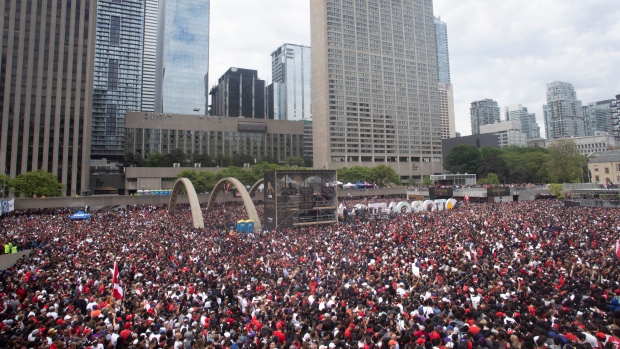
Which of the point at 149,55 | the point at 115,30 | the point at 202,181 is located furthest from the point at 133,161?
the point at 149,55

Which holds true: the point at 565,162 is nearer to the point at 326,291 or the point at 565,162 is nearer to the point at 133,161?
the point at 326,291

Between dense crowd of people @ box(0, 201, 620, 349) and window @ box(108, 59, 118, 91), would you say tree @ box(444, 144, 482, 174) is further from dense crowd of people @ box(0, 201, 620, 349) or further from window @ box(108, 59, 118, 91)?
window @ box(108, 59, 118, 91)

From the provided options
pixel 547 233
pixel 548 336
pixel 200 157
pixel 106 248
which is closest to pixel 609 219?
pixel 547 233

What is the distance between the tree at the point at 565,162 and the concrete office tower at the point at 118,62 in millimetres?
147876

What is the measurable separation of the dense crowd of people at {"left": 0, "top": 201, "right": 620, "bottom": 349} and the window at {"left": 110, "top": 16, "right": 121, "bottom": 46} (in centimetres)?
15593

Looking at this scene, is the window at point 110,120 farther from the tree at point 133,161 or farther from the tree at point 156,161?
the tree at point 156,161

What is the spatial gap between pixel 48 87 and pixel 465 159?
113 m

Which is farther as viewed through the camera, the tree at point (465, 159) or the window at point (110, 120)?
the window at point (110, 120)

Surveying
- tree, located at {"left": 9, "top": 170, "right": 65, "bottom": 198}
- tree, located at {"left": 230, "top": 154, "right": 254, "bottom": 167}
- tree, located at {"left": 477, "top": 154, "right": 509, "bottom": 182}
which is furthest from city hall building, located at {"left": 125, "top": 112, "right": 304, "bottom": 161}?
tree, located at {"left": 477, "top": 154, "right": 509, "bottom": 182}

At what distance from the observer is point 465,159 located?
11250 cm

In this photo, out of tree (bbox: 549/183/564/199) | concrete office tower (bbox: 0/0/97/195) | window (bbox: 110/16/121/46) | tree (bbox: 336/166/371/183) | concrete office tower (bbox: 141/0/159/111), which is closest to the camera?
tree (bbox: 549/183/564/199)

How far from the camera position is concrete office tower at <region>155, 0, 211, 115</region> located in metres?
149

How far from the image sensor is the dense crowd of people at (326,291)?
871 centimetres

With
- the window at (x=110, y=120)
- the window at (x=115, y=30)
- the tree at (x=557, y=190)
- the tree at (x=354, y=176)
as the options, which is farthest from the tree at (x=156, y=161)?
the tree at (x=557, y=190)
